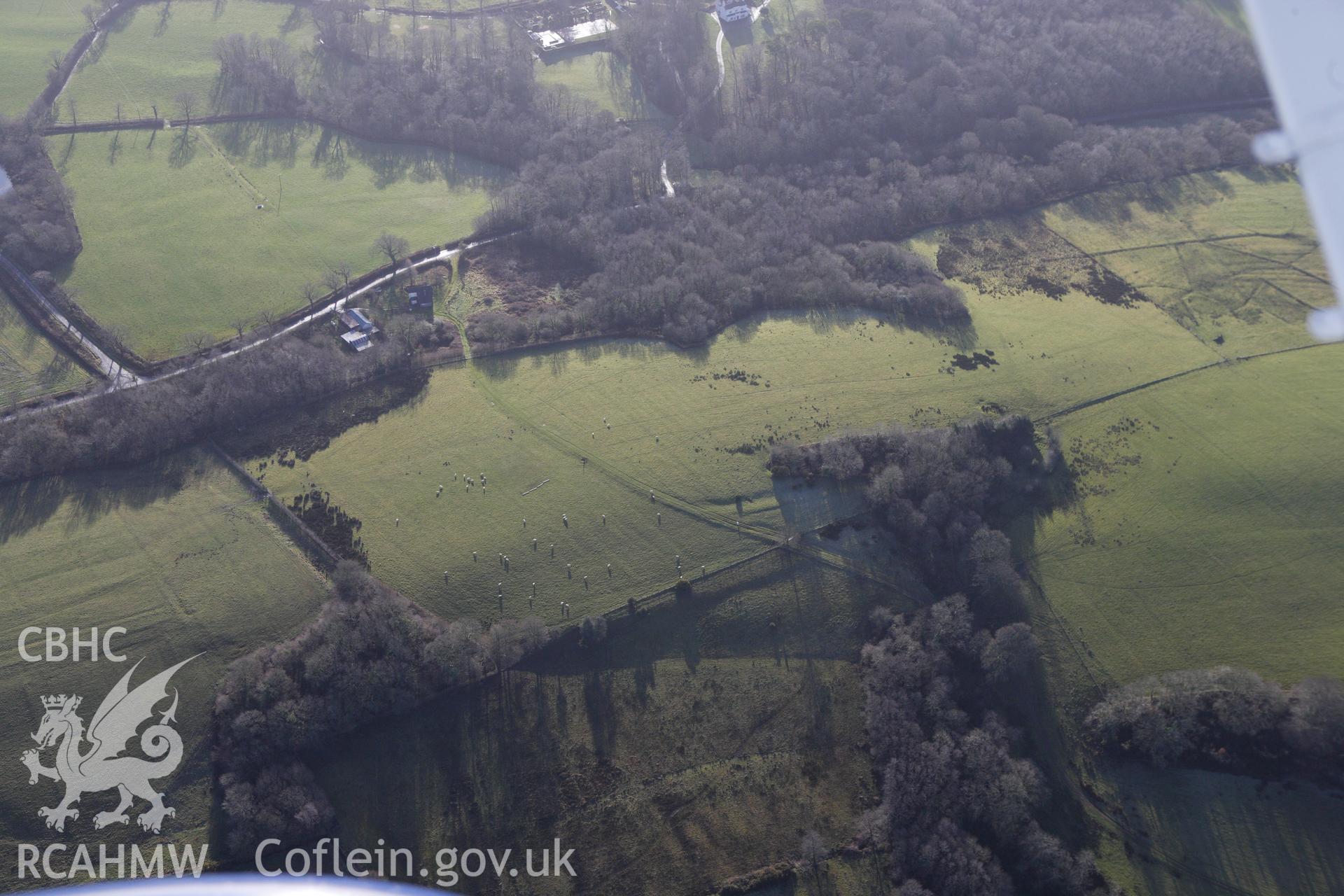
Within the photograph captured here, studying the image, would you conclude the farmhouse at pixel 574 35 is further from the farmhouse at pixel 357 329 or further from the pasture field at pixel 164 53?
the farmhouse at pixel 357 329

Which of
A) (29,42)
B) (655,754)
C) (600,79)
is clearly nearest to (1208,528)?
(655,754)

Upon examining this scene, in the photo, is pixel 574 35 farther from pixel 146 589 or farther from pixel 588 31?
pixel 146 589

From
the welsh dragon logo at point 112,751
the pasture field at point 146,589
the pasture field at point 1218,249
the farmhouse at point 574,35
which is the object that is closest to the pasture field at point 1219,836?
the pasture field at point 1218,249

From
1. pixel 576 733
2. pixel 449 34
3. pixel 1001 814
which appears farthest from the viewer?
pixel 449 34

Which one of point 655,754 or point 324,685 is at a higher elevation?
point 324,685

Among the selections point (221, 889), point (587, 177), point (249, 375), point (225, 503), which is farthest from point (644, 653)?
point (587, 177)

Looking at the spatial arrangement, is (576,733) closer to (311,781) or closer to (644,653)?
(644,653)
